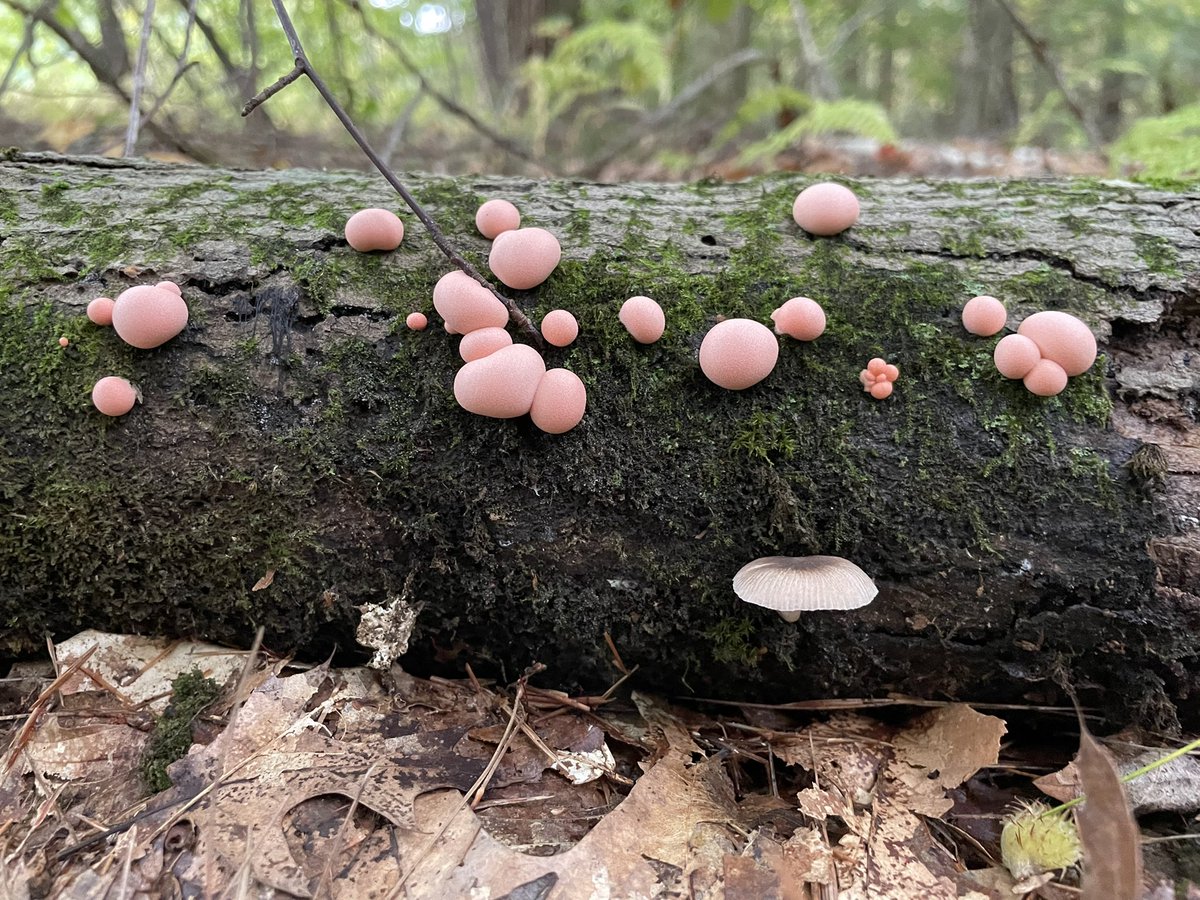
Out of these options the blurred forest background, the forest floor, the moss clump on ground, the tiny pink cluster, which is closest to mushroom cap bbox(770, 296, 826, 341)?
the tiny pink cluster

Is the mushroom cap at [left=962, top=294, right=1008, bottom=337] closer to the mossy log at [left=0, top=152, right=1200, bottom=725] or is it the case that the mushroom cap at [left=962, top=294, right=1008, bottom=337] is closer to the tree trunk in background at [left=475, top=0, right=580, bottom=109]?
the mossy log at [left=0, top=152, right=1200, bottom=725]

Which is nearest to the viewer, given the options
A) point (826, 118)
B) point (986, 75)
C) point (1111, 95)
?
point (826, 118)

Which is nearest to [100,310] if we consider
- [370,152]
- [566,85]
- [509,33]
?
[370,152]

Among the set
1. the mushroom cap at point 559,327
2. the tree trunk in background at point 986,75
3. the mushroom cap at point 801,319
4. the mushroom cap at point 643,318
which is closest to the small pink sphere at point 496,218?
the mushroom cap at point 559,327

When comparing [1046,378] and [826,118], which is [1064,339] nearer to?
[1046,378]

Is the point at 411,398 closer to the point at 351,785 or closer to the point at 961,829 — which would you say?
the point at 351,785

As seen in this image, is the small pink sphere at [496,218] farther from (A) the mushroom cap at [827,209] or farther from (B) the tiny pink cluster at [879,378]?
(B) the tiny pink cluster at [879,378]

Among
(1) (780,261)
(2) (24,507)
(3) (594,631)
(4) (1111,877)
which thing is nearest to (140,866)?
(2) (24,507)
